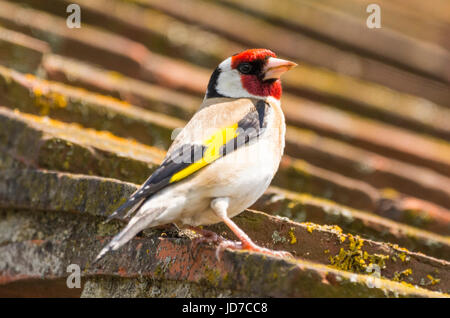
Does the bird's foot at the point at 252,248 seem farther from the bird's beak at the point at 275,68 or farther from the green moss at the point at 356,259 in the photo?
the bird's beak at the point at 275,68

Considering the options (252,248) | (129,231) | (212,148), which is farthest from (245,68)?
(129,231)

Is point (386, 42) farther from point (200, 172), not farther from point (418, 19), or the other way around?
point (200, 172)

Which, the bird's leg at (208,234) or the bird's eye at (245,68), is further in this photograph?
the bird's eye at (245,68)

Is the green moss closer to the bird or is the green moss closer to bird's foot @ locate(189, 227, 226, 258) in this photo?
the bird

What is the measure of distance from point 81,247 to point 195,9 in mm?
2770

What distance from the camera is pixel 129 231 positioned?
2283 millimetres

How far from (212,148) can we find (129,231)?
0.58 metres

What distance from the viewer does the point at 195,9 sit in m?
4.93

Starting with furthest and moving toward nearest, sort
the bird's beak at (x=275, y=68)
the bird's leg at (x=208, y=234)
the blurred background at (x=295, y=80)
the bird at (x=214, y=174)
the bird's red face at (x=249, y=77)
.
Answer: the blurred background at (x=295, y=80), the bird's red face at (x=249, y=77), the bird's beak at (x=275, y=68), the bird's leg at (x=208, y=234), the bird at (x=214, y=174)

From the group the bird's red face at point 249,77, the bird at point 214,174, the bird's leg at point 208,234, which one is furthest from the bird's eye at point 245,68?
the bird's leg at point 208,234

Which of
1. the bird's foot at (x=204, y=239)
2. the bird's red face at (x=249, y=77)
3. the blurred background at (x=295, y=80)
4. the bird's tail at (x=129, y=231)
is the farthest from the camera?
the blurred background at (x=295, y=80)

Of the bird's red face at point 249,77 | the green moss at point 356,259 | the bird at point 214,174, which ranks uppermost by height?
the bird's red face at point 249,77

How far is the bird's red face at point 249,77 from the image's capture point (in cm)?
332
